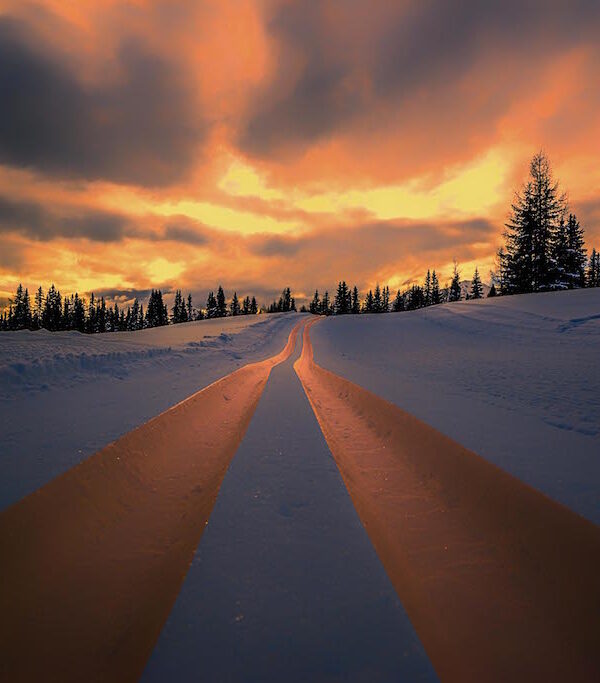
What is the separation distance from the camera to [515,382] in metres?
5.89

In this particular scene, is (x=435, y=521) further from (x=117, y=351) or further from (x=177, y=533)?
(x=117, y=351)

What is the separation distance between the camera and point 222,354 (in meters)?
13.8

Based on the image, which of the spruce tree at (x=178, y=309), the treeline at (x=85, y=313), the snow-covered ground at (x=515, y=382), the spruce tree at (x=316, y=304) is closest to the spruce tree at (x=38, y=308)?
the treeline at (x=85, y=313)

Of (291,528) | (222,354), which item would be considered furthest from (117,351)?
(291,528)

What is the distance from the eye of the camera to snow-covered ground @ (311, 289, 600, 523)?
3.08 meters

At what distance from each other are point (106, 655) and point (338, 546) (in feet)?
5.01

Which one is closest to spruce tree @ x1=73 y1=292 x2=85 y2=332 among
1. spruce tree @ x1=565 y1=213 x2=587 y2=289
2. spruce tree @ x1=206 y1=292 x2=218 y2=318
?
spruce tree @ x1=206 y1=292 x2=218 y2=318

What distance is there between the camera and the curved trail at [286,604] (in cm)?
146

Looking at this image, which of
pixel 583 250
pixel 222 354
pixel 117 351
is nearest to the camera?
pixel 117 351

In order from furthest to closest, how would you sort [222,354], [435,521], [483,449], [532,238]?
1. [532,238]
2. [222,354]
3. [483,449]
4. [435,521]

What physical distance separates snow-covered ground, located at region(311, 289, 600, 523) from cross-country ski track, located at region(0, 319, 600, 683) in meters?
0.47

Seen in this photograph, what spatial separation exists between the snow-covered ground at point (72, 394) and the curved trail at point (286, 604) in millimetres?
2011

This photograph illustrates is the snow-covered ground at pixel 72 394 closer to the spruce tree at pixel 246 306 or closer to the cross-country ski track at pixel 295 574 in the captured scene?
the cross-country ski track at pixel 295 574

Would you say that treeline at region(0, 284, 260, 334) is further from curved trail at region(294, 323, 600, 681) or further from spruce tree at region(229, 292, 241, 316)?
curved trail at region(294, 323, 600, 681)
